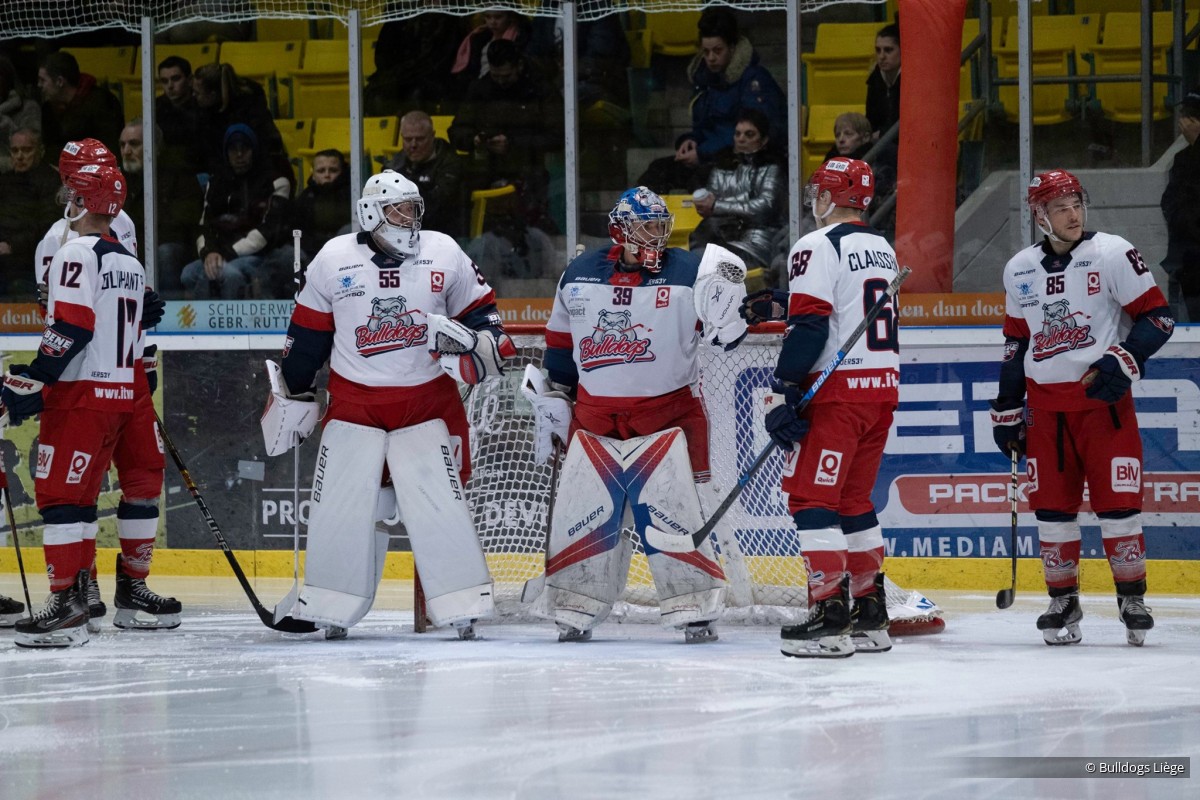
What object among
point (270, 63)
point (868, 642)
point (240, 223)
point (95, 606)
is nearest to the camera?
point (868, 642)

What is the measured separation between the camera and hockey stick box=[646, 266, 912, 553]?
14.7 feet

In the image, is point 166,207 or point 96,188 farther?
point 166,207

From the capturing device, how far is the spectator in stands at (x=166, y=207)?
739 cm

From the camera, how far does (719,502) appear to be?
527 cm

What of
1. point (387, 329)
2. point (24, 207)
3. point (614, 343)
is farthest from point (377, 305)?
point (24, 207)

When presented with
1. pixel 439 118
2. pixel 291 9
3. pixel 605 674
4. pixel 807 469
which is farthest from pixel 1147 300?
pixel 291 9

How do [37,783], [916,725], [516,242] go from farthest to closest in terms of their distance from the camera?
[516,242] → [916,725] → [37,783]

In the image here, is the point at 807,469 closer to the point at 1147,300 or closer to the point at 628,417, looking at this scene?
the point at 628,417

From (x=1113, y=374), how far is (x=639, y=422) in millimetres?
1395

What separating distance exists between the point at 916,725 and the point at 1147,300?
1801 mm

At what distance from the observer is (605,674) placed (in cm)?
425

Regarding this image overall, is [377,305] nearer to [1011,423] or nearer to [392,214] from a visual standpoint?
[392,214]

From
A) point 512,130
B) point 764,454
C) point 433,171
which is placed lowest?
point 764,454

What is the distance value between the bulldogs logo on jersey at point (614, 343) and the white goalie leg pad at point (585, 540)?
243 mm
